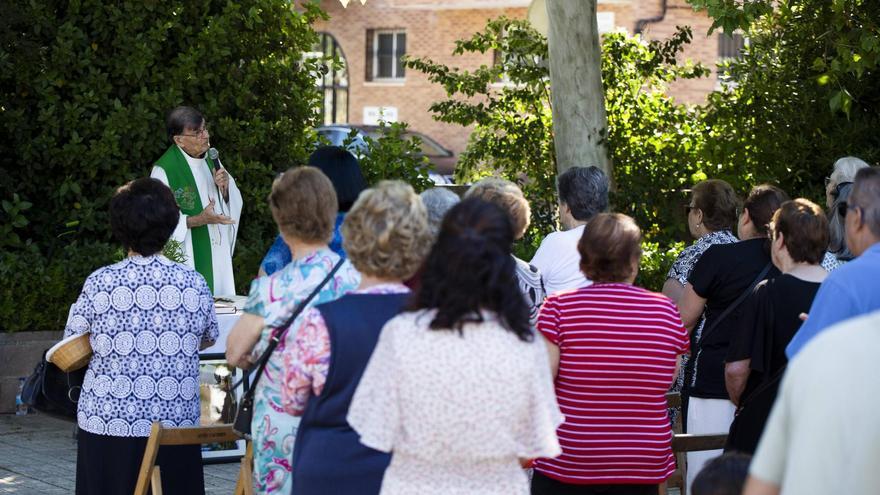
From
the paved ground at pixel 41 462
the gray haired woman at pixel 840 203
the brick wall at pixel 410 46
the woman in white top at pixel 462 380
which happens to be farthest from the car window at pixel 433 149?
the woman in white top at pixel 462 380

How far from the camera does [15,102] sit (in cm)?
1029

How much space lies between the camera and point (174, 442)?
4941mm

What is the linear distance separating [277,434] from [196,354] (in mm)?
1038

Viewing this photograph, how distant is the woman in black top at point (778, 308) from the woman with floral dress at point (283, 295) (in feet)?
4.98

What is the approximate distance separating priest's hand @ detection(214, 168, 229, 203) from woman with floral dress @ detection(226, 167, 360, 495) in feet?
12.4

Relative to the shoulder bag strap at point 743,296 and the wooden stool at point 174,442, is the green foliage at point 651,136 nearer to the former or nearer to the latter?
the shoulder bag strap at point 743,296

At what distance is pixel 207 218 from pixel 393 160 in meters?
3.12

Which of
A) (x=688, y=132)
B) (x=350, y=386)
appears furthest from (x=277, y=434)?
(x=688, y=132)

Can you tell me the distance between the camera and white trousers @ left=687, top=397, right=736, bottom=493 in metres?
6.07

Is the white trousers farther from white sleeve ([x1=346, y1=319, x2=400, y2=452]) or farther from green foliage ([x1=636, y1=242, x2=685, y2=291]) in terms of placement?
green foliage ([x1=636, y1=242, x2=685, y2=291])

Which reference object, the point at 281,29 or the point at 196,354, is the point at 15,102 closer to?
the point at 281,29

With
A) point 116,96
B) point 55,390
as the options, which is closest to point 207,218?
point 55,390

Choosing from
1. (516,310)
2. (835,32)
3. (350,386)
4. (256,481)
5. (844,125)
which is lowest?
(256,481)

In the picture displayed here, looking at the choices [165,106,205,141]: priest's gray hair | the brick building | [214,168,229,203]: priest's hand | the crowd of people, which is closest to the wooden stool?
the crowd of people
